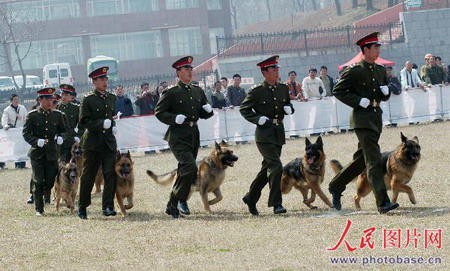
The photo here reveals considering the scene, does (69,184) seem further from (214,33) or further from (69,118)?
(214,33)

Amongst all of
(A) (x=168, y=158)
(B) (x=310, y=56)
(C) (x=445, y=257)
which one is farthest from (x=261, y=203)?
(B) (x=310, y=56)


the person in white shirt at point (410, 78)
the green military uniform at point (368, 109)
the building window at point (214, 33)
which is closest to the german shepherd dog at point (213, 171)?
the green military uniform at point (368, 109)

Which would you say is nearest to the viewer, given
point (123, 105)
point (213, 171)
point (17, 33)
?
point (213, 171)

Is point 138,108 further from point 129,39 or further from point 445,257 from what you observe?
point 129,39

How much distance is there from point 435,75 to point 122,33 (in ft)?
170

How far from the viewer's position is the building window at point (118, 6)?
77.0 m

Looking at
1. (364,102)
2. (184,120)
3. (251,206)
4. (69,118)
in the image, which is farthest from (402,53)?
(364,102)

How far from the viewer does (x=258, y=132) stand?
1276 centimetres

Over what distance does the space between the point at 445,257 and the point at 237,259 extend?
1949 millimetres

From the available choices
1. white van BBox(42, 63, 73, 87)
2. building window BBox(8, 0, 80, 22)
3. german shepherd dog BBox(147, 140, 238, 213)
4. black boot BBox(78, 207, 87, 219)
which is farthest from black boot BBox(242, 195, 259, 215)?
building window BBox(8, 0, 80, 22)

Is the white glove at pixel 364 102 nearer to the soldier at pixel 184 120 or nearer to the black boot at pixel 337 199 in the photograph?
→ the black boot at pixel 337 199

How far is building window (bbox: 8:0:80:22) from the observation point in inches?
3023

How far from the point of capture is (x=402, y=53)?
47.7 metres

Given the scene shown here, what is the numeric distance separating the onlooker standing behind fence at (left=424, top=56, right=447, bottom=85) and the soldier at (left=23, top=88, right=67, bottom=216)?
15.4 m
